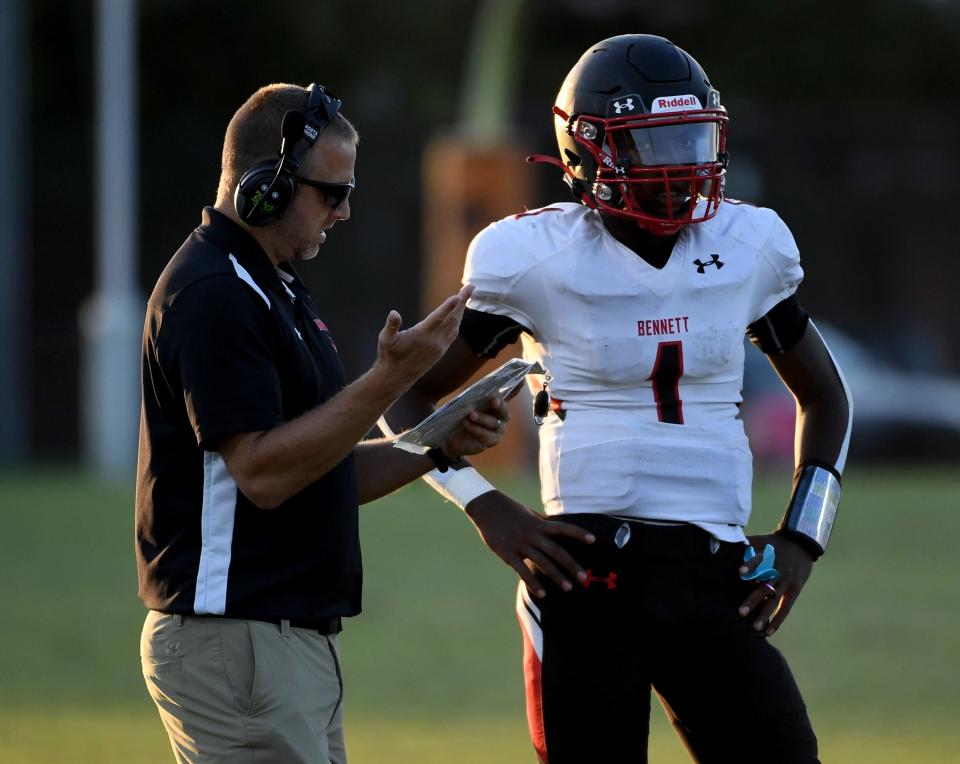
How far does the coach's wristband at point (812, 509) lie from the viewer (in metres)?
4.06

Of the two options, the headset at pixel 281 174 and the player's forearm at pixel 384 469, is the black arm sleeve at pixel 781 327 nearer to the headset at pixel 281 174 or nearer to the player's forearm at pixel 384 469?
the player's forearm at pixel 384 469

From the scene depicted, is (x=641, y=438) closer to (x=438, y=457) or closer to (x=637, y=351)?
(x=637, y=351)

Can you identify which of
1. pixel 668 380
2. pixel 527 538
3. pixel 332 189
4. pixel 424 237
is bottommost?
pixel 424 237

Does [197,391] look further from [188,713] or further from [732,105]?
[732,105]

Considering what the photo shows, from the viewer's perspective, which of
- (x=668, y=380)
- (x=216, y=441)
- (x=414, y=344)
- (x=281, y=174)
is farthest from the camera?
(x=668, y=380)

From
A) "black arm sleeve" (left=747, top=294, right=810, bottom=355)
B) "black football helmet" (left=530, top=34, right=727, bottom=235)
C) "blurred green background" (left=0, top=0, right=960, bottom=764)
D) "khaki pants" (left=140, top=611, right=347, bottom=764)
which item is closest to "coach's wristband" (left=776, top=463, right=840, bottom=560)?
"black arm sleeve" (left=747, top=294, right=810, bottom=355)

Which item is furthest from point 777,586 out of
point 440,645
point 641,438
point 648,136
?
point 440,645

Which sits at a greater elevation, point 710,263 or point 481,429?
point 710,263

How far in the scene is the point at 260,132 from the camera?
150 inches

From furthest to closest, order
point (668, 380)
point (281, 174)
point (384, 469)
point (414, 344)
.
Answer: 1. point (384, 469)
2. point (668, 380)
3. point (281, 174)
4. point (414, 344)

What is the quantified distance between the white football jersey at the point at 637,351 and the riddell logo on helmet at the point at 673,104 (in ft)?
0.98

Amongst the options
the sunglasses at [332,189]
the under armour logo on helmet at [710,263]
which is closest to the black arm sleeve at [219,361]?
the sunglasses at [332,189]

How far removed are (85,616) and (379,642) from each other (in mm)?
1879

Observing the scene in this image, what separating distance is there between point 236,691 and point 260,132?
1.27 m
